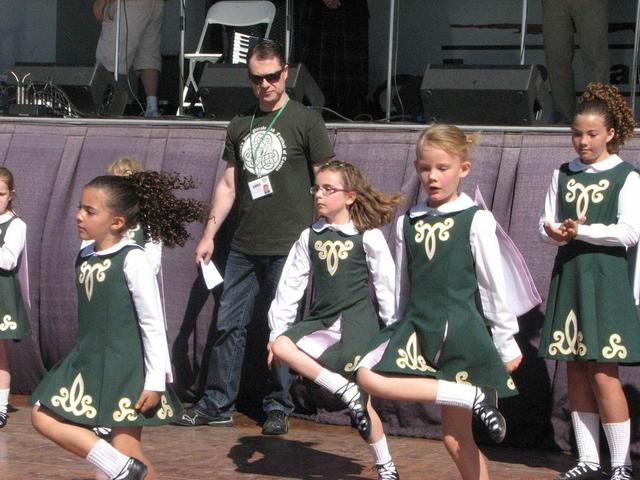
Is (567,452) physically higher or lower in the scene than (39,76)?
lower

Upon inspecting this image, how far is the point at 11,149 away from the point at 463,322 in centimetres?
381

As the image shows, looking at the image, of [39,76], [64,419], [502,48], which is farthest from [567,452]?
[502,48]

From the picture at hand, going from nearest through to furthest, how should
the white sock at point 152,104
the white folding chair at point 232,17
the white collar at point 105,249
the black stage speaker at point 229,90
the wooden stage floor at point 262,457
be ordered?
the white collar at point 105,249
the wooden stage floor at point 262,457
the black stage speaker at point 229,90
the white sock at point 152,104
the white folding chair at point 232,17

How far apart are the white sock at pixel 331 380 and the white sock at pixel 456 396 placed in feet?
2.27

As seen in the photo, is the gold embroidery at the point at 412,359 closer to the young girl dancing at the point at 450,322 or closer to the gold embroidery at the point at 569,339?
the young girl dancing at the point at 450,322

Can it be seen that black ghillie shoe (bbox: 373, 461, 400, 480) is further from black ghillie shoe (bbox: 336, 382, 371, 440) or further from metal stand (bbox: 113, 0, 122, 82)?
metal stand (bbox: 113, 0, 122, 82)

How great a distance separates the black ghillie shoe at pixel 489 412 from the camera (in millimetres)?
4418

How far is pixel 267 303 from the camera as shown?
6.59 m

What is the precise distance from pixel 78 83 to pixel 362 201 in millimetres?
3268

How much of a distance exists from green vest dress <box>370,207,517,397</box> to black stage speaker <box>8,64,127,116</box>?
389 centimetres

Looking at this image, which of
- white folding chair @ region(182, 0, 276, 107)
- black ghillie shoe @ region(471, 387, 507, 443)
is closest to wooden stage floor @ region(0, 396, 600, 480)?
black ghillie shoe @ region(471, 387, 507, 443)

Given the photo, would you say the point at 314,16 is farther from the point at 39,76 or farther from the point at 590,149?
the point at 590,149

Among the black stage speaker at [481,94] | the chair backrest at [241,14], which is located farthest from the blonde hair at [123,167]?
the chair backrest at [241,14]

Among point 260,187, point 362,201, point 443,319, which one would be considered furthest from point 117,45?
point 443,319
